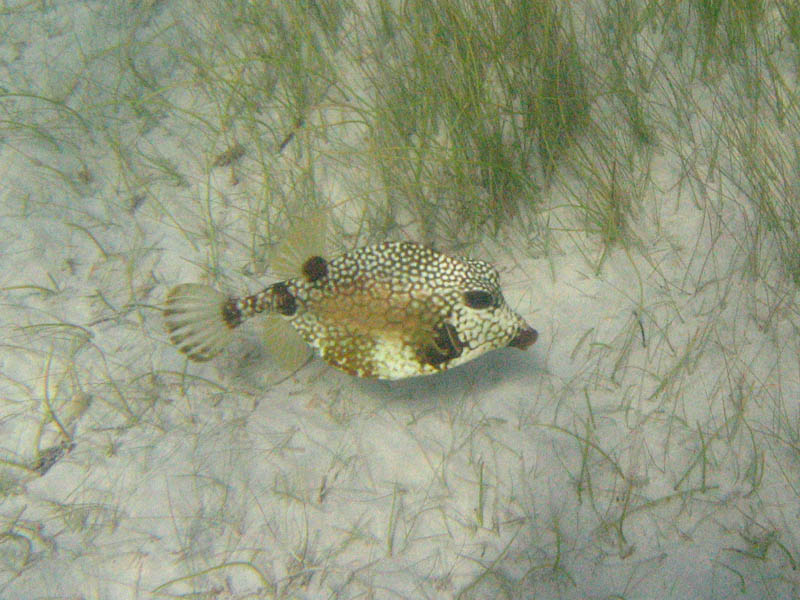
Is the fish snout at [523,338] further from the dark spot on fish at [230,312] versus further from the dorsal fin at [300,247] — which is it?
the dark spot on fish at [230,312]

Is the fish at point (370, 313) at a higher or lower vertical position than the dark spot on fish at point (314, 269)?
lower

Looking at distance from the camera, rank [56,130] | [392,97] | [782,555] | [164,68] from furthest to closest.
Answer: [164,68] → [56,130] → [392,97] → [782,555]

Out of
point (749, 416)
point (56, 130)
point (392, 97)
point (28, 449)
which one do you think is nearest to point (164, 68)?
point (56, 130)

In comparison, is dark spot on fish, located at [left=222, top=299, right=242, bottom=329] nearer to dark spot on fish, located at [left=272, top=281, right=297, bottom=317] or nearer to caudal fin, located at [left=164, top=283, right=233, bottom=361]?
caudal fin, located at [left=164, top=283, right=233, bottom=361]

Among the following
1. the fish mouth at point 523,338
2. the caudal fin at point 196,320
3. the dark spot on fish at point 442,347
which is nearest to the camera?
the dark spot on fish at point 442,347

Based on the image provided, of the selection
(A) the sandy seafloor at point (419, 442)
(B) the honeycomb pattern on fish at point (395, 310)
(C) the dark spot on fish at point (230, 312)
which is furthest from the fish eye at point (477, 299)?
(C) the dark spot on fish at point (230, 312)

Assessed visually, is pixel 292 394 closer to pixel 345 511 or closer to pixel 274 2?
pixel 345 511

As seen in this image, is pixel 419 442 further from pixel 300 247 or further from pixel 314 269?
pixel 300 247
